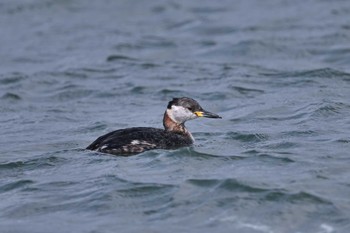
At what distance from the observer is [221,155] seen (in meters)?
13.2

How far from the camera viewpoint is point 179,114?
1430 centimetres

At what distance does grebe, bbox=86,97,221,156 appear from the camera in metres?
13.4

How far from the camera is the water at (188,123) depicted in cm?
1117

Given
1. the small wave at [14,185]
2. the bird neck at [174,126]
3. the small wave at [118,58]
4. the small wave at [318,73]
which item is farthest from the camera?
the small wave at [118,58]

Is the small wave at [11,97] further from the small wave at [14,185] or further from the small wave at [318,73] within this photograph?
the small wave at [14,185]

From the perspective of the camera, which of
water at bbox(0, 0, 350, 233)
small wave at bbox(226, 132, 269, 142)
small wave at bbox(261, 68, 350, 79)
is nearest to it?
water at bbox(0, 0, 350, 233)

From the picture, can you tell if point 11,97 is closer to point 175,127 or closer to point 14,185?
point 175,127

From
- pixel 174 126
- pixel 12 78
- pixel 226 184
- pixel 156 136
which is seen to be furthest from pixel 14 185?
pixel 12 78

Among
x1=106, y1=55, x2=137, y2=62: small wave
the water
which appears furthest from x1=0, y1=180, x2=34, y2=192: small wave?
x1=106, y1=55, x2=137, y2=62: small wave

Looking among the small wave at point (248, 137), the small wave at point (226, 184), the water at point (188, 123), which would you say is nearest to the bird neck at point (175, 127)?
the water at point (188, 123)

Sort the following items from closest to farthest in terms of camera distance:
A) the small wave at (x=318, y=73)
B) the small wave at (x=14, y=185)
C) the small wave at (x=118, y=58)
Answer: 1. the small wave at (x=14, y=185)
2. the small wave at (x=318, y=73)
3. the small wave at (x=118, y=58)

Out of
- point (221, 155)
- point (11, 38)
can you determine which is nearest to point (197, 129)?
point (221, 155)

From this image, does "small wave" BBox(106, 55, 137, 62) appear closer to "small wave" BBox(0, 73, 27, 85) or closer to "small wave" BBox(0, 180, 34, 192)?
"small wave" BBox(0, 73, 27, 85)

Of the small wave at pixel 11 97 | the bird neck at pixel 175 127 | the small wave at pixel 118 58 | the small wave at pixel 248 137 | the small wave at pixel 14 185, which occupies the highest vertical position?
the bird neck at pixel 175 127
